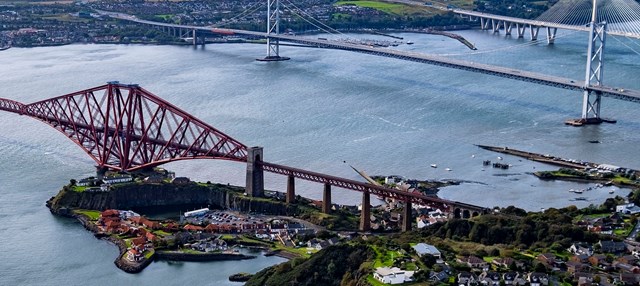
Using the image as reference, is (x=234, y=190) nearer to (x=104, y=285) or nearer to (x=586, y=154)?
(x=104, y=285)

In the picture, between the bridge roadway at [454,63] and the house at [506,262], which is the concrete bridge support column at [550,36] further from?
the house at [506,262]

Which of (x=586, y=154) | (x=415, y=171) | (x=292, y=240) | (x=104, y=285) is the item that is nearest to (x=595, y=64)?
(x=586, y=154)

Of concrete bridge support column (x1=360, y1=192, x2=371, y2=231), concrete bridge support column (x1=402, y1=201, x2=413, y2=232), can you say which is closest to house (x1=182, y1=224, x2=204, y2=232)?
concrete bridge support column (x1=360, y1=192, x2=371, y2=231)

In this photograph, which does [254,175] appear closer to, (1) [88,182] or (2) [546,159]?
(1) [88,182]

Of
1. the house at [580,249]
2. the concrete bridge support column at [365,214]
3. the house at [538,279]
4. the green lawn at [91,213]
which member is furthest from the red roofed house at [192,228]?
the house at [538,279]

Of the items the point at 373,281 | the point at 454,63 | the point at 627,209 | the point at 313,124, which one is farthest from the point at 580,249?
the point at 454,63

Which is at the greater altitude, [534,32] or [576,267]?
[534,32]
